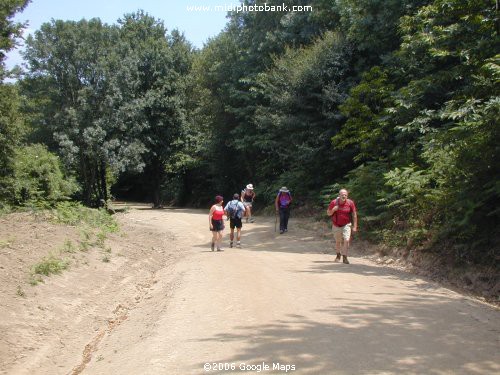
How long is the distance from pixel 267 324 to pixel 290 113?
18538mm

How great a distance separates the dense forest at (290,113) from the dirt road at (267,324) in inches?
128

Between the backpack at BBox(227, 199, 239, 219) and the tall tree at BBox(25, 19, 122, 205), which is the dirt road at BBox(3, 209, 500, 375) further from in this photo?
the tall tree at BBox(25, 19, 122, 205)

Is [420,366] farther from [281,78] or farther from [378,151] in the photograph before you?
[281,78]

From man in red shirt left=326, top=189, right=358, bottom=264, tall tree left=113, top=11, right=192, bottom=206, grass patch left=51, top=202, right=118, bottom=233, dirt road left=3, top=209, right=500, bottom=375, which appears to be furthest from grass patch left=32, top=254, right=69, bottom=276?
tall tree left=113, top=11, right=192, bottom=206

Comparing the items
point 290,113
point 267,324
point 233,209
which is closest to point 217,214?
point 233,209

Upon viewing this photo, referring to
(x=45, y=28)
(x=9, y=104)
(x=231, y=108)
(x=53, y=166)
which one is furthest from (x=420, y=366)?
(x=45, y=28)

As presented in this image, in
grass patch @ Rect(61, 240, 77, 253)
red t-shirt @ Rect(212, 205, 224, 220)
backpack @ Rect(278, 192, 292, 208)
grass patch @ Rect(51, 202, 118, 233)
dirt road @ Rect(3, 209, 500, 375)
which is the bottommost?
dirt road @ Rect(3, 209, 500, 375)

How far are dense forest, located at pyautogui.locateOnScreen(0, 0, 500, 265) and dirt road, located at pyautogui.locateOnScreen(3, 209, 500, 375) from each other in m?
3.25

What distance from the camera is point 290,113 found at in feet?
81.2

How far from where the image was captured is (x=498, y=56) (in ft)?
34.6

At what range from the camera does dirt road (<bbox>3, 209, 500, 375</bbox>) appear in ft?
19.0

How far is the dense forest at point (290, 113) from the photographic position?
12.6m

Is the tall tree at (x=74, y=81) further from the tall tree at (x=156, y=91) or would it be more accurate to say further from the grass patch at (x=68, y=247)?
the grass patch at (x=68, y=247)

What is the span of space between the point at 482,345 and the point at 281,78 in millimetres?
20479
